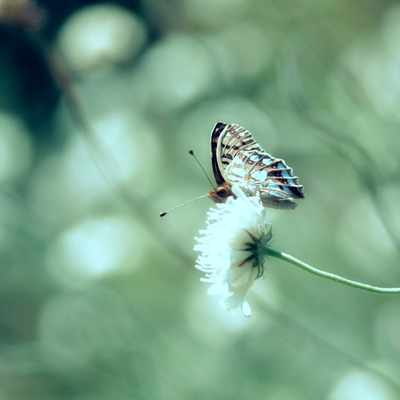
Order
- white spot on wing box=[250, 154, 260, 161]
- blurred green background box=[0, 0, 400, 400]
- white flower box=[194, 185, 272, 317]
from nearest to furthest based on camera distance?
1. white flower box=[194, 185, 272, 317]
2. white spot on wing box=[250, 154, 260, 161]
3. blurred green background box=[0, 0, 400, 400]

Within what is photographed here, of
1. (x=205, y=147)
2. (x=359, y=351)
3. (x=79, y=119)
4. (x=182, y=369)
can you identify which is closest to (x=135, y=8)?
(x=205, y=147)

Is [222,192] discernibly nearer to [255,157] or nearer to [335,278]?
[255,157]

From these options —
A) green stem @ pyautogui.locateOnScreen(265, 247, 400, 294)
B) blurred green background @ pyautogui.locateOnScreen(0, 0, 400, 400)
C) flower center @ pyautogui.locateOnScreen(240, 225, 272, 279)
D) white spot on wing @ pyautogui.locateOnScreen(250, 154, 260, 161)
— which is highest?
white spot on wing @ pyautogui.locateOnScreen(250, 154, 260, 161)

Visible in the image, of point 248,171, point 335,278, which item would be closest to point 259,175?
point 248,171

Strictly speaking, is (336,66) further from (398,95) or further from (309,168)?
(309,168)

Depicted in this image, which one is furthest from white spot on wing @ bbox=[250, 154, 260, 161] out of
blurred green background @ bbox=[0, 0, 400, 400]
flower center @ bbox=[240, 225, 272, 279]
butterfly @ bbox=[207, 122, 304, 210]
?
blurred green background @ bbox=[0, 0, 400, 400]

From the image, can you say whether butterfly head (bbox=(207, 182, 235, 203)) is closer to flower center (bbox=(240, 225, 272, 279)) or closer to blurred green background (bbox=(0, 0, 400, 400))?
flower center (bbox=(240, 225, 272, 279))
